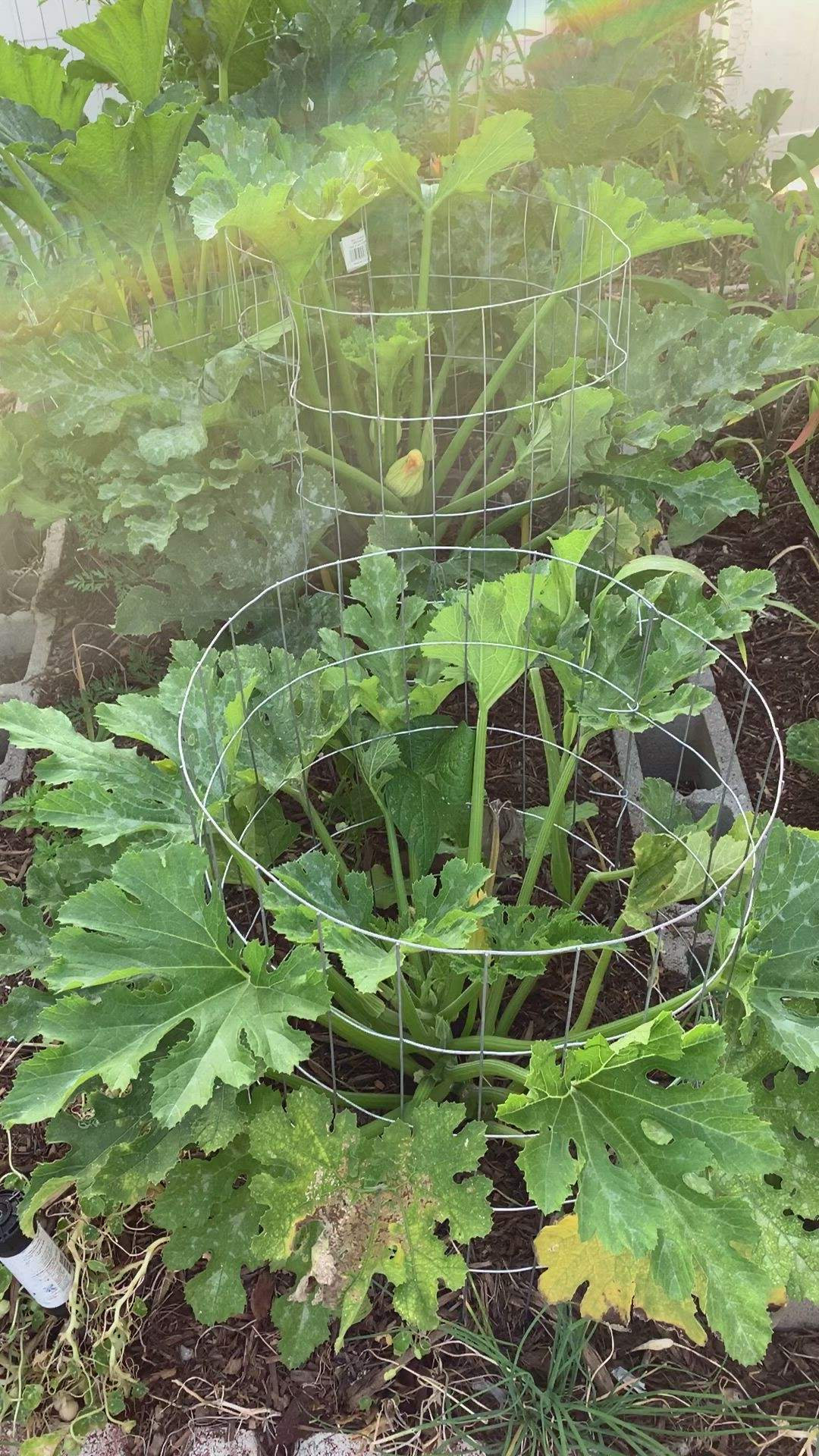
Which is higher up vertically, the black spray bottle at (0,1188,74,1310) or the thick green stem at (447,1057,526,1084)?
the thick green stem at (447,1057,526,1084)

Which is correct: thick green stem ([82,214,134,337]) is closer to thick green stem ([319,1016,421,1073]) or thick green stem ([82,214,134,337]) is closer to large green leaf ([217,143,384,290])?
large green leaf ([217,143,384,290])

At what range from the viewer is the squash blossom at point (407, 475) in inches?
90.3

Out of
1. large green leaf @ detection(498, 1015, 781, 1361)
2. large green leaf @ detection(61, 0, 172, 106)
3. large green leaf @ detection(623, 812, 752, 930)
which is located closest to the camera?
large green leaf @ detection(498, 1015, 781, 1361)

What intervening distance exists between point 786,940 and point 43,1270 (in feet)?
3.89

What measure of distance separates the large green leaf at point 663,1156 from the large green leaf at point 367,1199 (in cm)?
16

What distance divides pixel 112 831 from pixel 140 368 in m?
1.16

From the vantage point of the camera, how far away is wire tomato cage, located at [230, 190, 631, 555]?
229 centimetres

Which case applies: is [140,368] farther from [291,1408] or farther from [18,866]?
[291,1408]

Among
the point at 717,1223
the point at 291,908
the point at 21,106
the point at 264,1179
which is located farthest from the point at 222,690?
the point at 21,106

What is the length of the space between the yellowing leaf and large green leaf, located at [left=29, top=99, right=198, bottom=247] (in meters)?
2.00

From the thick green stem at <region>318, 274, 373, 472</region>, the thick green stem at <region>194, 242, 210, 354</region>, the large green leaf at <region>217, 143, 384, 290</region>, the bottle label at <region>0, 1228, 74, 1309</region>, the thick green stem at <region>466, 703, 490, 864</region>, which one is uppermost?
the large green leaf at <region>217, 143, 384, 290</region>

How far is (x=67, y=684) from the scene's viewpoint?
2.66 metres

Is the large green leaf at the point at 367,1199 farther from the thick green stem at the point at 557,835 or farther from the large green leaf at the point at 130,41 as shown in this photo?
the large green leaf at the point at 130,41

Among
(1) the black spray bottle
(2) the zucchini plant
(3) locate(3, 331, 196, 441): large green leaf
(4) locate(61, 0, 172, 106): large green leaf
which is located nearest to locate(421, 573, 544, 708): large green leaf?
(2) the zucchini plant
